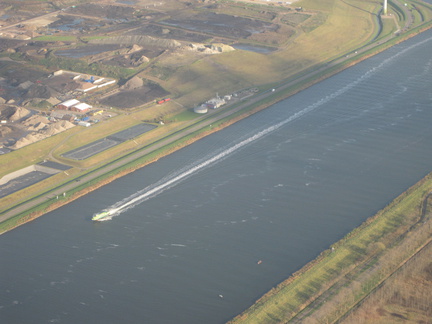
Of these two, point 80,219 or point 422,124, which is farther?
point 422,124

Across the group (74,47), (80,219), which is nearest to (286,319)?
(80,219)

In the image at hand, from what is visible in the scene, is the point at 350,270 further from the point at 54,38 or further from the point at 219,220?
the point at 54,38

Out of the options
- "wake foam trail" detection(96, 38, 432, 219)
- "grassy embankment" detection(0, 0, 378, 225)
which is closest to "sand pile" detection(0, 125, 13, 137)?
"grassy embankment" detection(0, 0, 378, 225)

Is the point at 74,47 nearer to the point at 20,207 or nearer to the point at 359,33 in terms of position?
the point at 359,33

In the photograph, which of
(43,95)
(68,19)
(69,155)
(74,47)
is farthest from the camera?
(68,19)

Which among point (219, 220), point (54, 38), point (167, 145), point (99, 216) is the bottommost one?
point (99, 216)

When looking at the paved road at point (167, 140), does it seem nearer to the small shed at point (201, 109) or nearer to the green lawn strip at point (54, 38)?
the small shed at point (201, 109)

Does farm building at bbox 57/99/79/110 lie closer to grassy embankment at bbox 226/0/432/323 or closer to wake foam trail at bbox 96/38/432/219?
wake foam trail at bbox 96/38/432/219

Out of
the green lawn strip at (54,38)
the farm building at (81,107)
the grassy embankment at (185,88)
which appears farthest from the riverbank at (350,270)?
the green lawn strip at (54,38)

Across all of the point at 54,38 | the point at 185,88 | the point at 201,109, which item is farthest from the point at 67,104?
the point at 54,38
